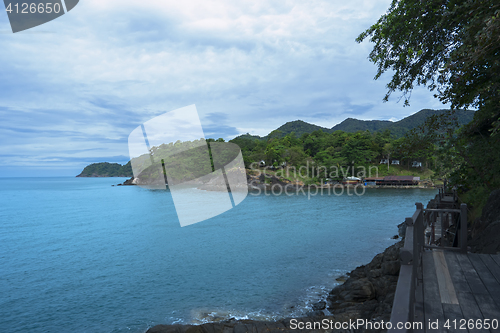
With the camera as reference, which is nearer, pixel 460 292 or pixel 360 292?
pixel 460 292

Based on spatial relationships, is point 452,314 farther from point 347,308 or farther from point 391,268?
point 391,268

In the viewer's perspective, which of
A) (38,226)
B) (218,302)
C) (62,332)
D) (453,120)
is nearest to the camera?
(453,120)

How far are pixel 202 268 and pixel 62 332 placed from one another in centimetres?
716

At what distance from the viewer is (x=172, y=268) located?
16.0 meters

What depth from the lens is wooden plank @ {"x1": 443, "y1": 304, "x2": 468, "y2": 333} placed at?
2.92 m

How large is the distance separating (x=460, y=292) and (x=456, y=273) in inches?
28.3

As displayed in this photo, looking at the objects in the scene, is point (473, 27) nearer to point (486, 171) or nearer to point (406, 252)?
point (406, 252)

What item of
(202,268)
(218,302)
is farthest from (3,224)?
(218,302)

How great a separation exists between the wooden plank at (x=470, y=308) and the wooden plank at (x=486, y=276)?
1.11ft

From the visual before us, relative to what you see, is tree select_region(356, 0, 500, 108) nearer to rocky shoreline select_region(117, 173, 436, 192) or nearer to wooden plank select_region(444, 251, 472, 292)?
wooden plank select_region(444, 251, 472, 292)

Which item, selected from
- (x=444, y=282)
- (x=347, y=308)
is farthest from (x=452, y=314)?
(x=347, y=308)

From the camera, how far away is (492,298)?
11.4 ft

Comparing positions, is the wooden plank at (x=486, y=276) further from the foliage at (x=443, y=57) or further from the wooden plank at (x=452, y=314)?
the foliage at (x=443, y=57)

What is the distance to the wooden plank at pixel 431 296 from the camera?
3.10m
